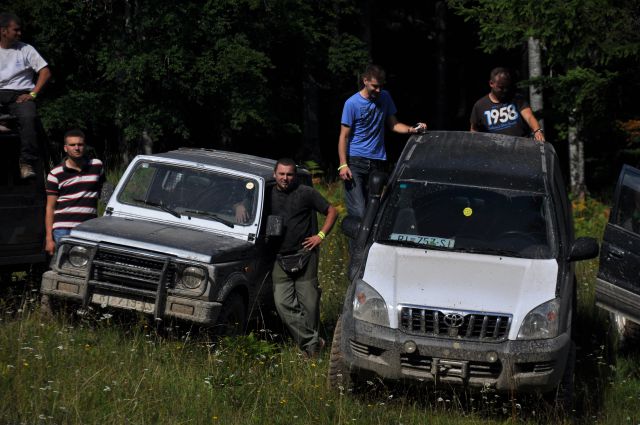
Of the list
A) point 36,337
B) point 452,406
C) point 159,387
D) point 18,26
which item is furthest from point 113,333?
point 18,26

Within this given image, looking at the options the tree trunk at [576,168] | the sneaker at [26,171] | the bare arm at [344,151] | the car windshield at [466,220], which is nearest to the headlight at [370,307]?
the car windshield at [466,220]

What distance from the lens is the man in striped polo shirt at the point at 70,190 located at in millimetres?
10070

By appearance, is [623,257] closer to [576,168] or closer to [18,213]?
[18,213]

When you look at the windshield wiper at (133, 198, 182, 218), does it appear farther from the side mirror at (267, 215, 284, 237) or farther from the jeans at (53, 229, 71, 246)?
the side mirror at (267, 215, 284, 237)

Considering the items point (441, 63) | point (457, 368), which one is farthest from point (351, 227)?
point (441, 63)

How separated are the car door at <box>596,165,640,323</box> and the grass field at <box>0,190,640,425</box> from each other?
0.66 m

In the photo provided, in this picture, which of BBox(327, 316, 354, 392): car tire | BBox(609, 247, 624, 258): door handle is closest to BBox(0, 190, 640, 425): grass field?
BBox(327, 316, 354, 392): car tire

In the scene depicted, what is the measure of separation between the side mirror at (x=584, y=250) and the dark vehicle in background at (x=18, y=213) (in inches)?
192

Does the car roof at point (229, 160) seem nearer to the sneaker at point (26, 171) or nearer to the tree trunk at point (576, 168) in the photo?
the sneaker at point (26, 171)

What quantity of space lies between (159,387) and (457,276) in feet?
7.65

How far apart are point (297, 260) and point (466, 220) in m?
1.67

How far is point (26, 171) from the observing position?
10188 mm

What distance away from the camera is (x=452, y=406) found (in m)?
8.17

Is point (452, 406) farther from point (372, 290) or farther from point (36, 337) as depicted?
point (36, 337)
